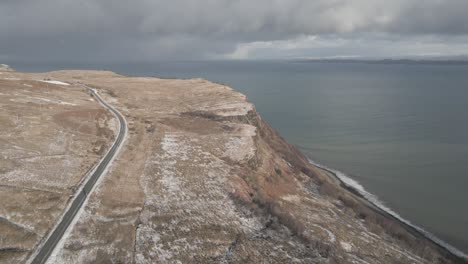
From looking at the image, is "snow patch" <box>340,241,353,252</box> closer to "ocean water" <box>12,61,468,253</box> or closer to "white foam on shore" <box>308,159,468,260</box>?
"white foam on shore" <box>308,159,468,260</box>

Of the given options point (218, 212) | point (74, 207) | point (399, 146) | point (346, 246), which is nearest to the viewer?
point (74, 207)

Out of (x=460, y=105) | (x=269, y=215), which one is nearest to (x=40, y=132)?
(x=269, y=215)

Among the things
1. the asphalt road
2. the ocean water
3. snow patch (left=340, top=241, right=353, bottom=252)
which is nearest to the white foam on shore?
the ocean water

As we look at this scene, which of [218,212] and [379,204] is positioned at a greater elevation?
[218,212]

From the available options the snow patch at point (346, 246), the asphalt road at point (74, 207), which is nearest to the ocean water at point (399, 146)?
the snow patch at point (346, 246)

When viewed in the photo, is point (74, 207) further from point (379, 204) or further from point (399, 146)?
point (399, 146)

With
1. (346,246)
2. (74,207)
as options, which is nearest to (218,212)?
(346,246)

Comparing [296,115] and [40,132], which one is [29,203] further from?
[296,115]

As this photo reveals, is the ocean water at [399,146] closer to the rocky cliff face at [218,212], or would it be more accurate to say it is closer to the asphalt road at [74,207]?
the rocky cliff face at [218,212]
